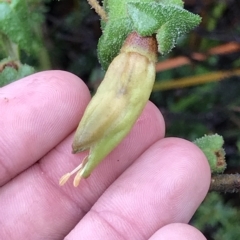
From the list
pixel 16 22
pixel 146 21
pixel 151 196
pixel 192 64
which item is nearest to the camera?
pixel 146 21

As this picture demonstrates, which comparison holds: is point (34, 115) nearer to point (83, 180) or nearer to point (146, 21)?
point (83, 180)

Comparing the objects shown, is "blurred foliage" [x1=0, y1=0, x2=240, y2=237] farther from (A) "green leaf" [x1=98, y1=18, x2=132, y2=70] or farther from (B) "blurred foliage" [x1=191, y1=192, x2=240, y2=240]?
(A) "green leaf" [x1=98, y1=18, x2=132, y2=70]

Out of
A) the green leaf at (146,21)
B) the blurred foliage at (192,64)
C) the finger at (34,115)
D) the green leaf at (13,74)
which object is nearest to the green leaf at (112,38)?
the green leaf at (146,21)

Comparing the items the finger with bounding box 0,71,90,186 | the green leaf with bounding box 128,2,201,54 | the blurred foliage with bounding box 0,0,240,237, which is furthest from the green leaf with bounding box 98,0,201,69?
the blurred foliage with bounding box 0,0,240,237

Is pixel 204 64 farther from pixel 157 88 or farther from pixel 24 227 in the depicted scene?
pixel 24 227

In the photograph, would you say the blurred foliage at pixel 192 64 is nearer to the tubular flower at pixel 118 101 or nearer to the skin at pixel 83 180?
the skin at pixel 83 180

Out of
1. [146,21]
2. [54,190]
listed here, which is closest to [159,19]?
[146,21]
